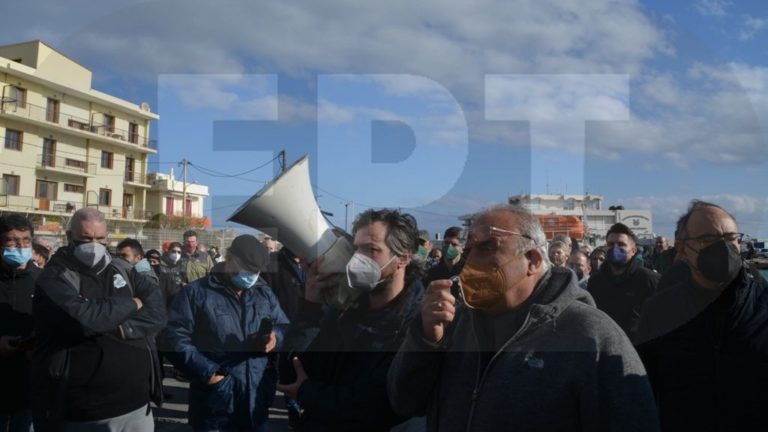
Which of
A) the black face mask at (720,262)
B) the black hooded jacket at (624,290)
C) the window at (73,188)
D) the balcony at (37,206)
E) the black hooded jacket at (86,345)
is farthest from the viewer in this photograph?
the window at (73,188)

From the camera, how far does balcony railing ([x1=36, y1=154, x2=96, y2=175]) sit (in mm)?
24844

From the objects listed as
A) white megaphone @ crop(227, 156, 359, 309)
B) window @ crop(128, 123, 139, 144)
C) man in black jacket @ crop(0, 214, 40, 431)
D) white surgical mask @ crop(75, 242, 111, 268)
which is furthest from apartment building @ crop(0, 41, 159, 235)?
white megaphone @ crop(227, 156, 359, 309)

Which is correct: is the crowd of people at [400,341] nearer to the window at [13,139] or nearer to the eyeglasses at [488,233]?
the eyeglasses at [488,233]

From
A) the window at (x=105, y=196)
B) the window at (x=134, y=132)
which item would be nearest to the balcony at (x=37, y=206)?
the window at (x=105, y=196)

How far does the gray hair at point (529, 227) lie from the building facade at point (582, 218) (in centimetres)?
673

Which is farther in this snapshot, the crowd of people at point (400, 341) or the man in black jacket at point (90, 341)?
the man in black jacket at point (90, 341)

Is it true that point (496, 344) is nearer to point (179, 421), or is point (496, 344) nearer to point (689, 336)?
point (689, 336)

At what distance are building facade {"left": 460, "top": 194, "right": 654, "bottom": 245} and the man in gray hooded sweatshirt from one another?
685cm

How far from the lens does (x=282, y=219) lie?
288 centimetres

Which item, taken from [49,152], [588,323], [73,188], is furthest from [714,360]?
[73,188]

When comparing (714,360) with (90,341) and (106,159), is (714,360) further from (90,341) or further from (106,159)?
(106,159)

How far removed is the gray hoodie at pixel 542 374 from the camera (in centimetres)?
152

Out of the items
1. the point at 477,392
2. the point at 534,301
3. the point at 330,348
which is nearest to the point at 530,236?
the point at 534,301

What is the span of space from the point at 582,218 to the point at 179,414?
13212mm
